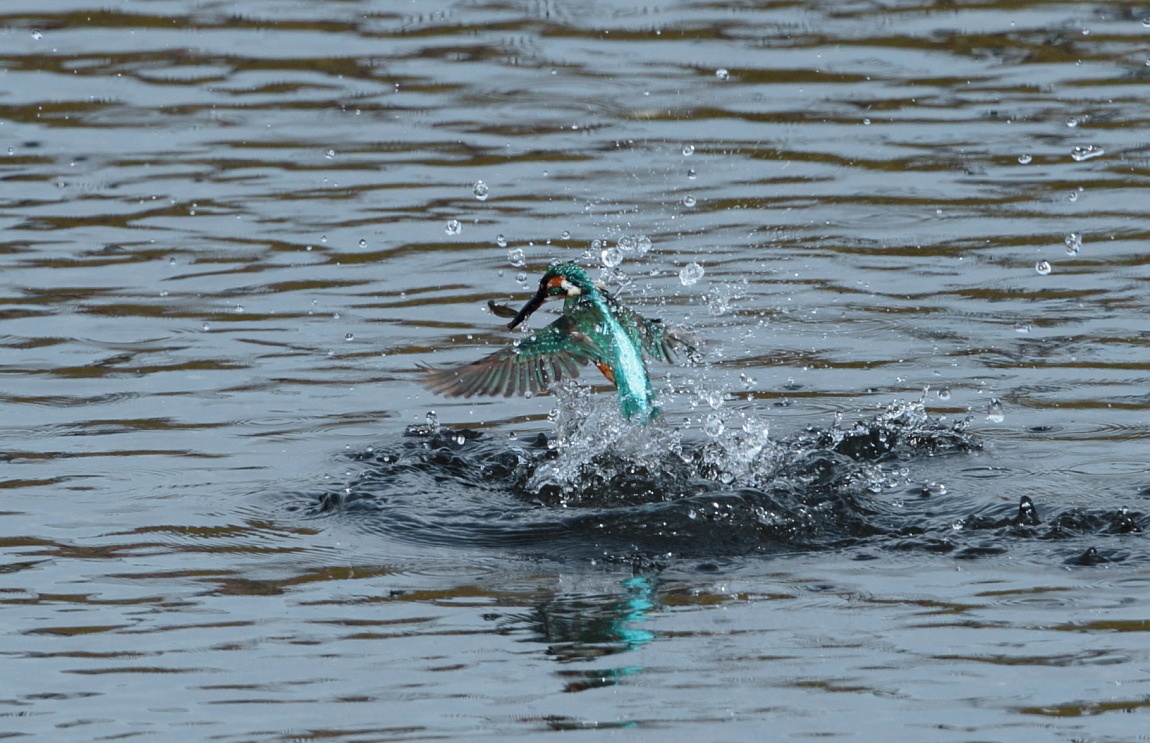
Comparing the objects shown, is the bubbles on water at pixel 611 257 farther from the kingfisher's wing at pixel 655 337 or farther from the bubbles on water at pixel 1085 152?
the bubbles on water at pixel 1085 152

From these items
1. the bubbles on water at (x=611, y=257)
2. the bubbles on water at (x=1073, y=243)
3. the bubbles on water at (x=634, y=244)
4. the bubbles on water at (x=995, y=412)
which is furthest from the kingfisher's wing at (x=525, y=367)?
the bubbles on water at (x=1073, y=243)

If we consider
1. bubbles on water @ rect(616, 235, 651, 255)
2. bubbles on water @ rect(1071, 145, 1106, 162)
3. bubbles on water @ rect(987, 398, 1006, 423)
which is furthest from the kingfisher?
bubbles on water @ rect(1071, 145, 1106, 162)

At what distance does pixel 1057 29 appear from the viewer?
13.8 metres

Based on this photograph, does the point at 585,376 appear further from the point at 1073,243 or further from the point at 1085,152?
the point at 1085,152

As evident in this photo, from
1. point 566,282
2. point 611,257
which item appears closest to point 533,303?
point 566,282

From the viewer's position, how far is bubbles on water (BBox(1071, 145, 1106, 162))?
37.7 feet

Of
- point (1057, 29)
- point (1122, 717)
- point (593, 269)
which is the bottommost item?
point (1122, 717)

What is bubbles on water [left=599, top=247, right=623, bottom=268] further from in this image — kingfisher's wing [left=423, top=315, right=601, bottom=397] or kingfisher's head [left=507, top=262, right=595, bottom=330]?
kingfisher's wing [left=423, top=315, right=601, bottom=397]

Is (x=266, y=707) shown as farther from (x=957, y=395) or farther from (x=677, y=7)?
(x=677, y=7)

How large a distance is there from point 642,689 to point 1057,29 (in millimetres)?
10004

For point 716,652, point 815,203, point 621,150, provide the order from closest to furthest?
point 716,652
point 815,203
point 621,150

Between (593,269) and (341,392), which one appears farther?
(593,269)

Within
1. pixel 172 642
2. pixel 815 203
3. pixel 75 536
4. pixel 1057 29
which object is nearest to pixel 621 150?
pixel 815 203

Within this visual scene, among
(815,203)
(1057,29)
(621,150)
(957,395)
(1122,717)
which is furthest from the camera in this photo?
(1057,29)
